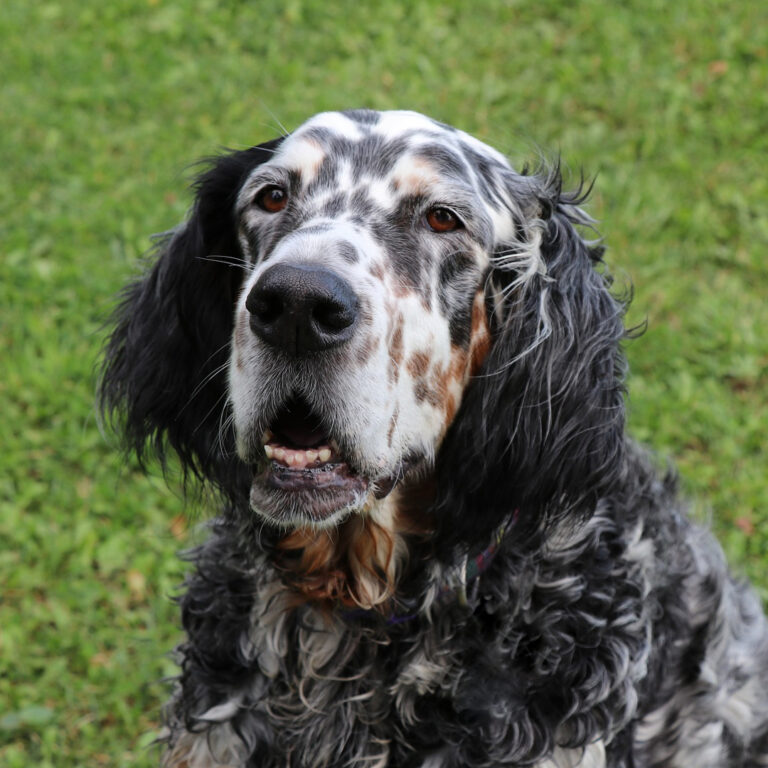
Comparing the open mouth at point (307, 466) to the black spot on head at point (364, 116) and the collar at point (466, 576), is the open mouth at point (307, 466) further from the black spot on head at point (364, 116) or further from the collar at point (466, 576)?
the black spot on head at point (364, 116)

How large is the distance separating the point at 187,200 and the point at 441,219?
4210 millimetres

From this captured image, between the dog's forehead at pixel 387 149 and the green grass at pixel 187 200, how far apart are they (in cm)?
74

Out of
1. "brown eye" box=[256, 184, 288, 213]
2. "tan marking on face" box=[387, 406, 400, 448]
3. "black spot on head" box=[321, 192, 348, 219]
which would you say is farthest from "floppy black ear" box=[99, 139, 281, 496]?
"tan marking on face" box=[387, 406, 400, 448]

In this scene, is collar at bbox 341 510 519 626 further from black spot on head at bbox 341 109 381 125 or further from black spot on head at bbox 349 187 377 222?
black spot on head at bbox 341 109 381 125

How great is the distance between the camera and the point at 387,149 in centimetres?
302

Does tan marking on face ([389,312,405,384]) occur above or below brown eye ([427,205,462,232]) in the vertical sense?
below

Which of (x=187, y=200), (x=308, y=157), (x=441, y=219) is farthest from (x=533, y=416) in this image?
(x=187, y=200)

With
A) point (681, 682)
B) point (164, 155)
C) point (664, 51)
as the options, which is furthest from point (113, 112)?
point (681, 682)

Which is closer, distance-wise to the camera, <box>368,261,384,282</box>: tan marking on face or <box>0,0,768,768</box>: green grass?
<box>368,261,384,282</box>: tan marking on face

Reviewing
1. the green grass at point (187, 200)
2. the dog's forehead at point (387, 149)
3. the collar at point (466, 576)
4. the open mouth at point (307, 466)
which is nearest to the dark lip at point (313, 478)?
the open mouth at point (307, 466)

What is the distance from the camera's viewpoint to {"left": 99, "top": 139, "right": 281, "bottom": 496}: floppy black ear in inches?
130

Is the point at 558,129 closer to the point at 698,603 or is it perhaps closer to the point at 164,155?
the point at 164,155

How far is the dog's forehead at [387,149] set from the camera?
2.97 metres

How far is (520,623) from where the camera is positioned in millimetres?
3080
